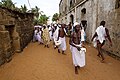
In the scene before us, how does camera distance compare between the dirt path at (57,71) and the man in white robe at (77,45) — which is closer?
the dirt path at (57,71)

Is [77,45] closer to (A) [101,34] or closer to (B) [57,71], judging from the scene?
(B) [57,71]

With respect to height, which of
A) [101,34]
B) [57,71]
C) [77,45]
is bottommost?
[57,71]

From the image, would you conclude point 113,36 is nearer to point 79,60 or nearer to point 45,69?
point 79,60

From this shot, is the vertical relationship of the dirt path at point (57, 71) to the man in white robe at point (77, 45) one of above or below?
below

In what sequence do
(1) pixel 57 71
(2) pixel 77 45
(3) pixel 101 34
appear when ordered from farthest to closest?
(3) pixel 101 34 < (1) pixel 57 71 < (2) pixel 77 45

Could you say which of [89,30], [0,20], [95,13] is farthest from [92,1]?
[0,20]

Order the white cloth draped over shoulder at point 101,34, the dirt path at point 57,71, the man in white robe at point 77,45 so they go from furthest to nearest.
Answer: the white cloth draped over shoulder at point 101,34, the man in white robe at point 77,45, the dirt path at point 57,71

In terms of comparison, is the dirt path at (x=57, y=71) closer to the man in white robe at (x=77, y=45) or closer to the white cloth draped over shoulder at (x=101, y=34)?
the man in white robe at (x=77, y=45)

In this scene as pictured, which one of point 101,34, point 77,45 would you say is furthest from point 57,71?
point 101,34

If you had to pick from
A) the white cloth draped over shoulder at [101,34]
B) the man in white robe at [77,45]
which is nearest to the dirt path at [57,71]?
the man in white robe at [77,45]

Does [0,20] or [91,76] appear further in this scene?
[0,20]

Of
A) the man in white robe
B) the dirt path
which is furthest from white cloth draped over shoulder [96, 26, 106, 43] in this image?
the man in white robe

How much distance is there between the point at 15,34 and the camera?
755cm

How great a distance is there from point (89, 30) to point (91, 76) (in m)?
6.71
